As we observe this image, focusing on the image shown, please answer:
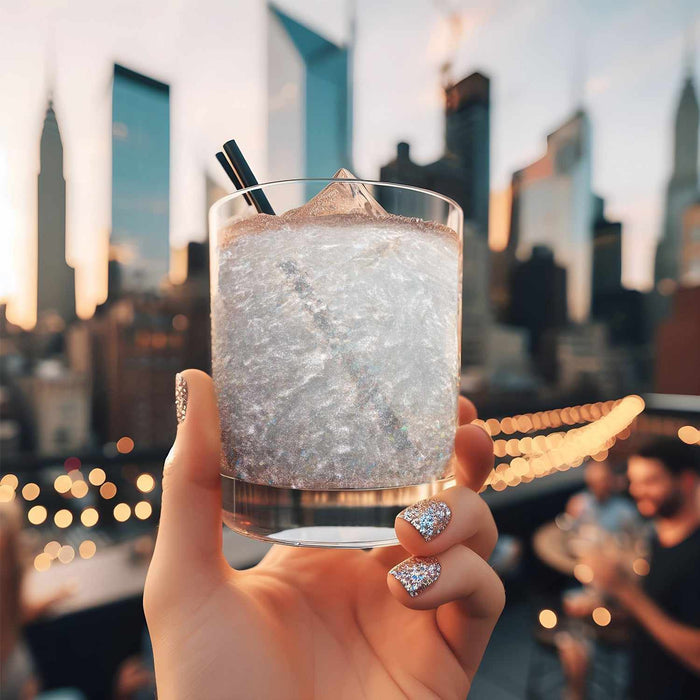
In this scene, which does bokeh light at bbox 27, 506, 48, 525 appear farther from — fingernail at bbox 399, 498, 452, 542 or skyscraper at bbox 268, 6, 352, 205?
fingernail at bbox 399, 498, 452, 542

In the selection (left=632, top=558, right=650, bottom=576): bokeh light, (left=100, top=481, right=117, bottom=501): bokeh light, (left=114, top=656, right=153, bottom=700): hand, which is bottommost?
(left=100, top=481, right=117, bottom=501): bokeh light

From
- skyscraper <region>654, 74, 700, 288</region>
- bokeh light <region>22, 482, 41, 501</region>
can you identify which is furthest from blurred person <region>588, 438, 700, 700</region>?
skyscraper <region>654, 74, 700, 288</region>

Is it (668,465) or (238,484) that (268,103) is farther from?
(668,465)

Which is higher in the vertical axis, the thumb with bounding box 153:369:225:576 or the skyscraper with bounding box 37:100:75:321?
the skyscraper with bounding box 37:100:75:321

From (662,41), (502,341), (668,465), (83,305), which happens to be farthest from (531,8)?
(502,341)

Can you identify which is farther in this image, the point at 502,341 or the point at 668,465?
the point at 502,341

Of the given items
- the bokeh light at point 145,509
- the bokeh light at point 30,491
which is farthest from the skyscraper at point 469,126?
the bokeh light at point 30,491
